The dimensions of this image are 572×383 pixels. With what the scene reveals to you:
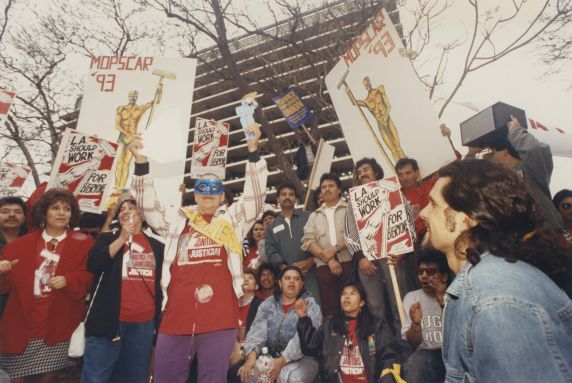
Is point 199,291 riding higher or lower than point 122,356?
higher

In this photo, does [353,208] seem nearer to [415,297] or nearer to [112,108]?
[415,297]

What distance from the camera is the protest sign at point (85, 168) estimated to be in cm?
419

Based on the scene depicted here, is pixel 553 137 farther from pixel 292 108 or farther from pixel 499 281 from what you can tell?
pixel 499 281

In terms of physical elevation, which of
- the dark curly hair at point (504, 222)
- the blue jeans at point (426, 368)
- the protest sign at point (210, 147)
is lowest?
the blue jeans at point (426, 368)

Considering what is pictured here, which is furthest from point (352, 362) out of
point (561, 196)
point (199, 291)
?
point (561, 196)

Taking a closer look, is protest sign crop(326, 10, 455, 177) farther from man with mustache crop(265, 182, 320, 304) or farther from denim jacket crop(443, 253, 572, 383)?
denim jacket crop(443, 253, 572, 383)

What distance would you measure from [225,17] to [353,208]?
19.9ft

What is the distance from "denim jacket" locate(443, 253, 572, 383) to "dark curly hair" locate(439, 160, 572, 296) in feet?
0.17

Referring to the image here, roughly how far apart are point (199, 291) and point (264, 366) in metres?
1.35

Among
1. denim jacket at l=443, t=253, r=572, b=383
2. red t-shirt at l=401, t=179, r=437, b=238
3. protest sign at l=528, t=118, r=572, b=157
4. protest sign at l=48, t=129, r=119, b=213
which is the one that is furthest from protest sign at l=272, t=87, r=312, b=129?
denim jacket at l=443, t=253, r=572, b=383

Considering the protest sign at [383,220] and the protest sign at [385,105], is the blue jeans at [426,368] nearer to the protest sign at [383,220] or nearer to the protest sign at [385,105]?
the protest sign at [383,220]

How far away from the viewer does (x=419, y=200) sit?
395 centimetres

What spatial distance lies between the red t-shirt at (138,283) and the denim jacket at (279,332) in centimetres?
119

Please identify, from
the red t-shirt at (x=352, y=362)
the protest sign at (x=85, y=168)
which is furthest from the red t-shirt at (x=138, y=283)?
the red t-shirt at (x=352, y=362)
